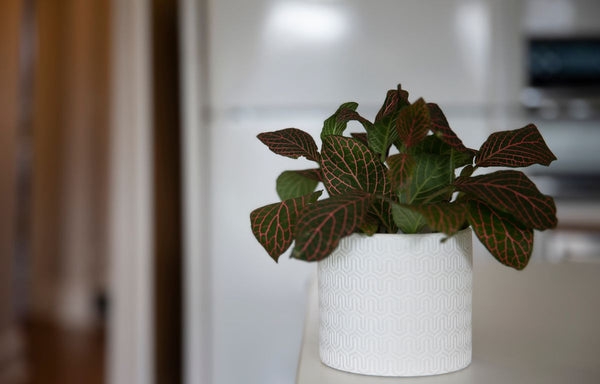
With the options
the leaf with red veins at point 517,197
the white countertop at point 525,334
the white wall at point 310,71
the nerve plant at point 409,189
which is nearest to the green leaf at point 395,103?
the nerve plant at point 409,189

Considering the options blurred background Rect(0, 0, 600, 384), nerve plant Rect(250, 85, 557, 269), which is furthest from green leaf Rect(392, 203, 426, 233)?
blurred background Rect(0, 0, 600, 384)

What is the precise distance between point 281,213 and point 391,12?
5.89 feet

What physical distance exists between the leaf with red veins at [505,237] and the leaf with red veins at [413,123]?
0.30 feet

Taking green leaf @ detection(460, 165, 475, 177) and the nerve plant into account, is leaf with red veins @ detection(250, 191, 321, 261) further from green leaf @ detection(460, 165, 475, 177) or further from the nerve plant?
green leaf @ detection(460, 165, 475, 177)

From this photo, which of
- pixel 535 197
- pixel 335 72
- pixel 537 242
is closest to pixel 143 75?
pixel 335 72

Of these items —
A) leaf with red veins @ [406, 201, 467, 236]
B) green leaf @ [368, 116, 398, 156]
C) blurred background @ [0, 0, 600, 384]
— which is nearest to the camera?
leaf with red veins @ [406, 201, 467, 236]

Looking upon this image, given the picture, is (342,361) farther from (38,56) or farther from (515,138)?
(38,56)

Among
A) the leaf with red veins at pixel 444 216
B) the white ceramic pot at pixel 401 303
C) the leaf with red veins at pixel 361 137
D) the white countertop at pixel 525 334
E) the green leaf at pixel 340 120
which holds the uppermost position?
the green leaf at pixel 340 120

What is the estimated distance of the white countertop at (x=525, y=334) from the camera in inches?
22.9

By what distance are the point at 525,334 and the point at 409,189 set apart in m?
0.28

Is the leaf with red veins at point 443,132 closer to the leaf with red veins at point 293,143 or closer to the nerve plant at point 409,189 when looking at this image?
the nerve plant at point 409,189

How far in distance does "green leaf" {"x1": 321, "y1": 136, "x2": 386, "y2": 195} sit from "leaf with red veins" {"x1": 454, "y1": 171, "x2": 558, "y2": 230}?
9 cm

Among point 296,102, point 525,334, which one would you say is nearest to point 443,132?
point 525,334

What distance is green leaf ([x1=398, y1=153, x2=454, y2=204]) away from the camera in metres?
0.58
